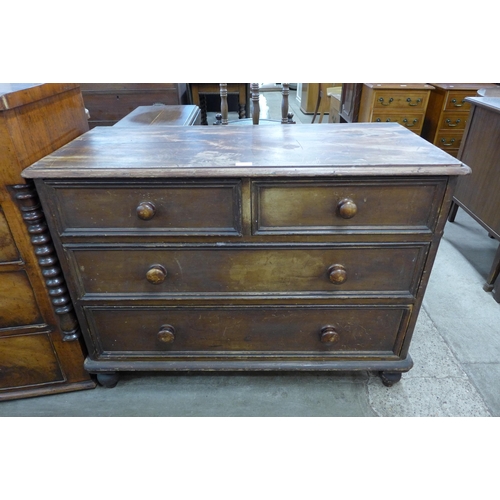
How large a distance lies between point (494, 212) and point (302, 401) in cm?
156

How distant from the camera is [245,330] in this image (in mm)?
1377

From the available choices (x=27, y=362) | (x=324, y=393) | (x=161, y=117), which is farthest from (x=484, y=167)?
(x=27, y=362)

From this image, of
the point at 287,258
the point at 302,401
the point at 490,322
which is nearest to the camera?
the point at 287,258

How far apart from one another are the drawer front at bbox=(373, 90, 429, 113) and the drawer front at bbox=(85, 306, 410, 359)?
106 inches

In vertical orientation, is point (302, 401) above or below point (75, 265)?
below

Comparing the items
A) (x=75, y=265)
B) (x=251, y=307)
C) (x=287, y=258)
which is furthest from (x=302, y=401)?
(x=75, y=265)

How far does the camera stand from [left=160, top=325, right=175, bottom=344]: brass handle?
133 cm

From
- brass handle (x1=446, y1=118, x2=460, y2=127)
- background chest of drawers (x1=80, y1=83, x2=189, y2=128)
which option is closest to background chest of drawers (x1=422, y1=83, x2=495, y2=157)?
brass handle (x1=446, y1=118, x2=460, y2=127)

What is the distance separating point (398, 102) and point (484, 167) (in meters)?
1.51

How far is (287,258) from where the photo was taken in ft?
3.98

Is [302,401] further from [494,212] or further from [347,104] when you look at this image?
[347,104]

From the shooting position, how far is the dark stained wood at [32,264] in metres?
1.08

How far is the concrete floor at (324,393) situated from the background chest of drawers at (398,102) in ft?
7.60

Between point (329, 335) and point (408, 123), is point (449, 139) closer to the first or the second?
point (408, 123)
